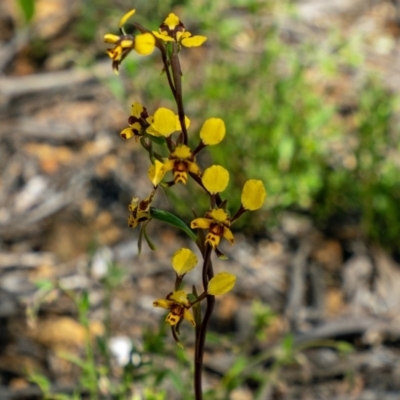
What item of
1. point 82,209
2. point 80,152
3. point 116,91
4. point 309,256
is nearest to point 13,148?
point 80,152

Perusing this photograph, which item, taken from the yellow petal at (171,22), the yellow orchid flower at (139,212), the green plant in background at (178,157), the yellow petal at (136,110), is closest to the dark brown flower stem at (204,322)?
the green plant in background at (178,157)

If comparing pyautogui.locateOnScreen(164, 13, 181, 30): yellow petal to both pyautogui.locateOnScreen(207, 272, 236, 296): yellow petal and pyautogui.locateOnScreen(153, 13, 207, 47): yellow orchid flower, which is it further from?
pyautogui.locateOnScreen(207, 272, 236, 296): yellow petal

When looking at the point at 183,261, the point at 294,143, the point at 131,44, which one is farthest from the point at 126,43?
the point at 294,143

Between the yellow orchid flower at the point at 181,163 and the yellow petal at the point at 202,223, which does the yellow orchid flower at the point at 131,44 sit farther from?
the yellow petal at the point at 202,223

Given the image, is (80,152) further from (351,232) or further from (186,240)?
(351,232)

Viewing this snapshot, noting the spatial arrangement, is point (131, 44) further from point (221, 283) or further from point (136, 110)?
point (221, 283)
